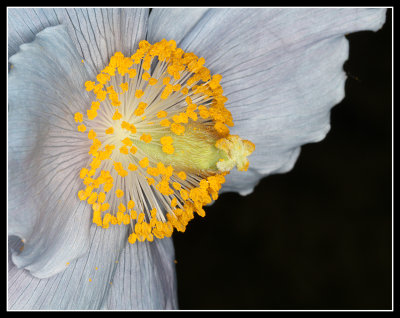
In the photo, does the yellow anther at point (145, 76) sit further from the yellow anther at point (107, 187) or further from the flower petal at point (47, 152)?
the yellow anther at point (107, 187)

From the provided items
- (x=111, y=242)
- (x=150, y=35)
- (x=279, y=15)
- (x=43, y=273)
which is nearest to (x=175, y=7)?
(x=150, y=35)

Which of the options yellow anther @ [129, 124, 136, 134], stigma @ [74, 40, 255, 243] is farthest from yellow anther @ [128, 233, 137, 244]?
yellow anther @ [129, 124, 136, 134]

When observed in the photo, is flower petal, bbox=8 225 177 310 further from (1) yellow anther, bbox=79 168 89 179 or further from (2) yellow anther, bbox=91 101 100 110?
(2) yellow anther, bbox=91 101 100 110

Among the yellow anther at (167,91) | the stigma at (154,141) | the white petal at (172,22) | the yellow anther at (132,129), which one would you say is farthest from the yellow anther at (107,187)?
the white petal at (172,22)

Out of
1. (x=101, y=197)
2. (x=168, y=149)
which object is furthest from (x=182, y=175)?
(x=101, y=197)

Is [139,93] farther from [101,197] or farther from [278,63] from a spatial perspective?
[278,63]

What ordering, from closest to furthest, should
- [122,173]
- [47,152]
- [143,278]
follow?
[47,152] → [122,173] → [143,278]

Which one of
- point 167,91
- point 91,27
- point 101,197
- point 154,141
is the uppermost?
→ point 91,27

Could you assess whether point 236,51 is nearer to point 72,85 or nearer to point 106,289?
point 72,85
